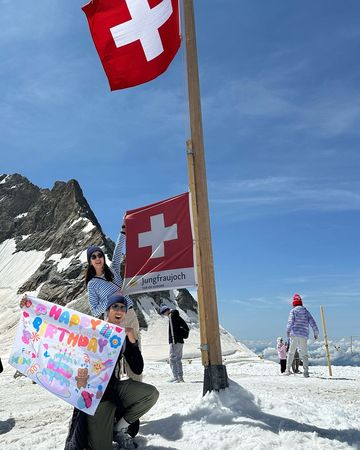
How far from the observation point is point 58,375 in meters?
4.65

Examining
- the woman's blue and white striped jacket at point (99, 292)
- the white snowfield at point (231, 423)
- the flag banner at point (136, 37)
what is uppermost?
the flag banner at point (136, 37)

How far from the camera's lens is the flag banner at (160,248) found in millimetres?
6199

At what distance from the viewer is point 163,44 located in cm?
673

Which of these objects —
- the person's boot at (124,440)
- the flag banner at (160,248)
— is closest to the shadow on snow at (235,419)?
the person's boot at (124,440)

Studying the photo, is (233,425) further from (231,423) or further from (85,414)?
(85,414)

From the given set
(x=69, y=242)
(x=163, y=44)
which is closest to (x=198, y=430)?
(x=163, y=44)

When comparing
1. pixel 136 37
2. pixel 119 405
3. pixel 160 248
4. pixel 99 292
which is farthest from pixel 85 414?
pixel 136 37

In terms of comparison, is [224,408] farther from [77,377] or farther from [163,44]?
[163,44]

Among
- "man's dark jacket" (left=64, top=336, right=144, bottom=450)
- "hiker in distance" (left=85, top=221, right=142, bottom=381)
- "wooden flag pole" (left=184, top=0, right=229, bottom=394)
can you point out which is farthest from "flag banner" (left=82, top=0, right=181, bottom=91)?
"man's dark jacket" (left=64, top=336, right=144, bottom=450)

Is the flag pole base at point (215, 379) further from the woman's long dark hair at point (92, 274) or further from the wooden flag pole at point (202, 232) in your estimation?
the woman's long dark hair at point (92, 274)

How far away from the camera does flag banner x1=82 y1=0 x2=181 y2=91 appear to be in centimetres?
671

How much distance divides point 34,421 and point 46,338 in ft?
8.48

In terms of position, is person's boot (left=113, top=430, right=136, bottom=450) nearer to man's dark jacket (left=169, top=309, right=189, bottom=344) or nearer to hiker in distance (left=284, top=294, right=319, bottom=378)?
man's dark jacket (left=169, top=309, right=189, bottom=344)

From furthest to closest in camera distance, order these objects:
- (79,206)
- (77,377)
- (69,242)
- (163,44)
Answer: (79,206) → (69,242) → (163,44) → (77,377)
